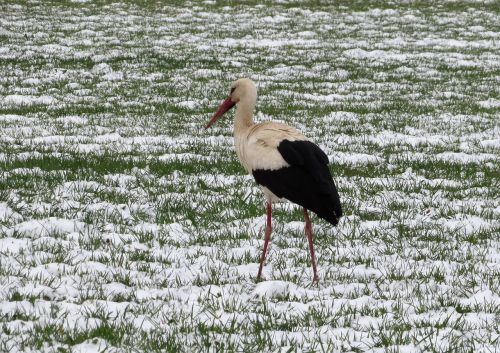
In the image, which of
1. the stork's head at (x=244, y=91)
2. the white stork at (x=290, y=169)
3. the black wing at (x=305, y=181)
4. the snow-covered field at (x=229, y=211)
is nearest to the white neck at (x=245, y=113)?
the stork's head at (x=244, y=91)

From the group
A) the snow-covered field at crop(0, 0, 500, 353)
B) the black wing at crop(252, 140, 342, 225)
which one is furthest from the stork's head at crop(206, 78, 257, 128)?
the snow-covered field at crop(0, 0, 500, 353)

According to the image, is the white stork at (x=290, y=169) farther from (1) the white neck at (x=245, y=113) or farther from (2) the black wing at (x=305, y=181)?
(1) the white neck at (x=245, y=113)

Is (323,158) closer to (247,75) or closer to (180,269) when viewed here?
(180,269)

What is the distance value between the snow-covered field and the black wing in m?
0.67

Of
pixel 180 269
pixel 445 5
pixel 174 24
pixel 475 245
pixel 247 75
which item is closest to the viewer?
pixel 180 269

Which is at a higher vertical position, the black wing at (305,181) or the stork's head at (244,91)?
the stork's head at (244,91)

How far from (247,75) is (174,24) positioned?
32.7 feet

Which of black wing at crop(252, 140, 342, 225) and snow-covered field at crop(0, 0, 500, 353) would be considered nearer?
snow-covered field at crop(0, 0, 500, 353)

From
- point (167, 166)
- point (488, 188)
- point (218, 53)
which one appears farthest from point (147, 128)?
point (218, 53)

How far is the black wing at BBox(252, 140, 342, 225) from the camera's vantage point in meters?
5.91

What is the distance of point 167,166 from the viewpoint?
33.7 ft

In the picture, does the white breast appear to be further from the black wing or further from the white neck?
the white neck

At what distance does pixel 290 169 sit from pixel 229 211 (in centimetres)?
219

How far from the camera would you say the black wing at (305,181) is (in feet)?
19.4
